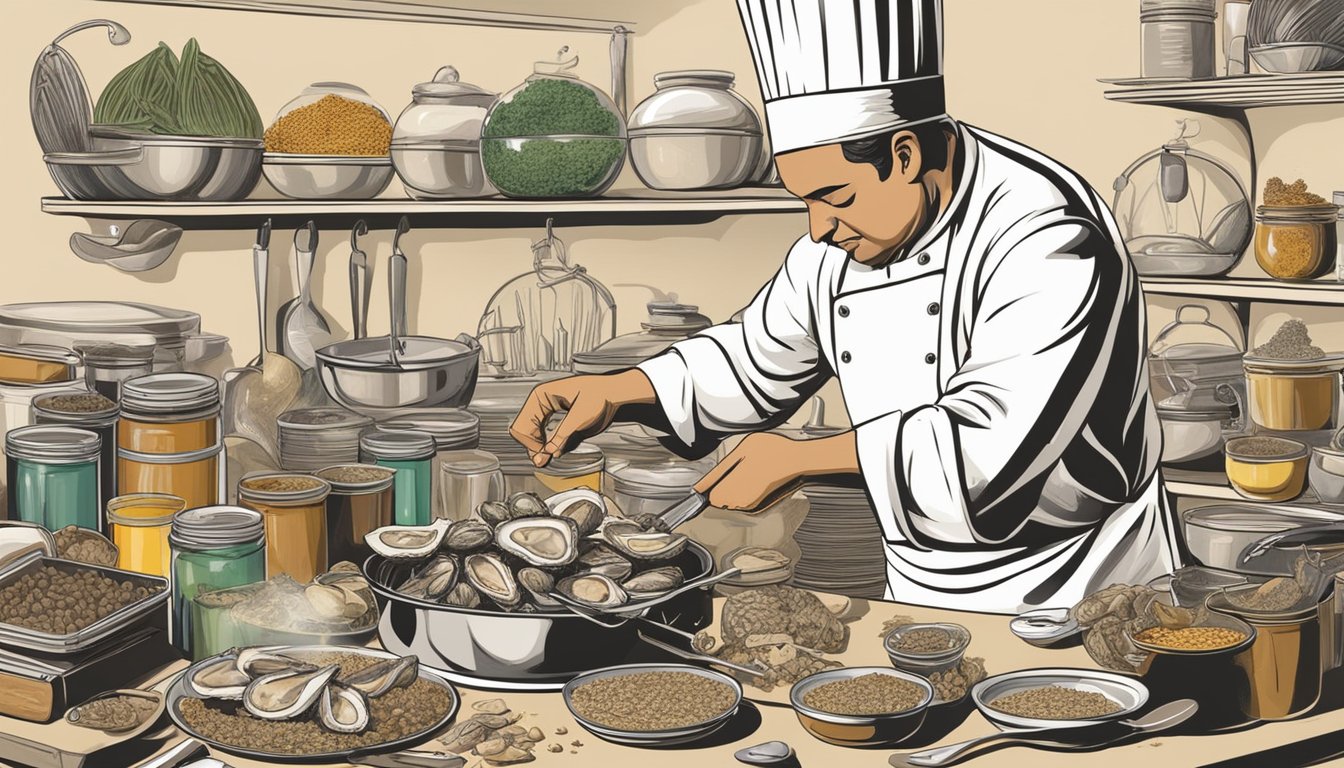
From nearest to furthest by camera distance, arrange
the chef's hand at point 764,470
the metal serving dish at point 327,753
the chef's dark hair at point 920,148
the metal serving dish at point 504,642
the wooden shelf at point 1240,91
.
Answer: the metal serving dish at point 327,753, the metal serving dish at point 504,642, the chef's hand at point 764,470, the chef's dark hair at point 920,148, the wooden shelf at point 1240,91

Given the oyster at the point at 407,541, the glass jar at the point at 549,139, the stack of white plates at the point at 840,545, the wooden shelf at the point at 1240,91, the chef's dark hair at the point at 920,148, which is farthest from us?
the wooden shelf at the point at 1240,91

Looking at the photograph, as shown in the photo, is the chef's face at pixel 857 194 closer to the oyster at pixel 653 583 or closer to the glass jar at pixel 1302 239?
the oyster at pixel 653 583

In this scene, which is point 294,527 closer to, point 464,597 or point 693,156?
point 464,597

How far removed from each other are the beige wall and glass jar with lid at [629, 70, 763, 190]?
0.50m

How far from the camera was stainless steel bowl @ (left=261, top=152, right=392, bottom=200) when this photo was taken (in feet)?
7.16

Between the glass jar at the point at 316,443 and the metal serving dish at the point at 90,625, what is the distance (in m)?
0.56

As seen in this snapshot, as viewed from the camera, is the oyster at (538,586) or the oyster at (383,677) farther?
the oyster at (538,586)

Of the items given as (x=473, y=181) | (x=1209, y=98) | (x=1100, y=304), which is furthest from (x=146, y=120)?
(x=1209, y=98)

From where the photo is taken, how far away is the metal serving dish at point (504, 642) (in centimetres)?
133

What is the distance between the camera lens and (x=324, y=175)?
2209mm

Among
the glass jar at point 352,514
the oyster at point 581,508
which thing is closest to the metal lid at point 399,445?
the glass jar at point 352,514

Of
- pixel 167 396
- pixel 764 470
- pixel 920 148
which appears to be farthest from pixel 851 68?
pixel 167 396

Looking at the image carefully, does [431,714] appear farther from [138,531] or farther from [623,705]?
[138,531]

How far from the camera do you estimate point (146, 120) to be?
2072 millimetres
